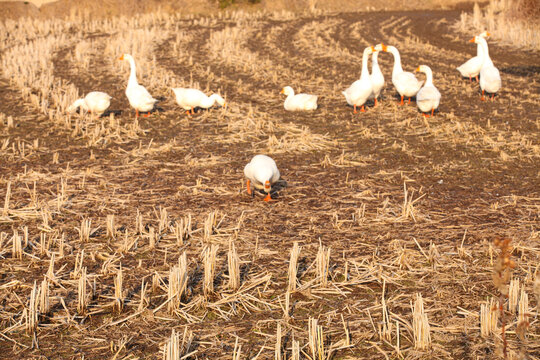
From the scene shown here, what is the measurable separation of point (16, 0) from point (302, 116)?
26.9 metres

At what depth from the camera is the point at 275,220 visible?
238 inches

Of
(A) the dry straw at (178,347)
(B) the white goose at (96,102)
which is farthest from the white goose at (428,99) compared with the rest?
(A) the dry straw at (178,347)

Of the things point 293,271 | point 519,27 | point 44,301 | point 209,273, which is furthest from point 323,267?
point 519,27

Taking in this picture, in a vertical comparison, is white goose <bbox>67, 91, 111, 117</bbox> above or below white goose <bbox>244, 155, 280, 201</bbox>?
below

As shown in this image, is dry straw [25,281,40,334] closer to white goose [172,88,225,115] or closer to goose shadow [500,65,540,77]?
white goose [172,88,225,115]

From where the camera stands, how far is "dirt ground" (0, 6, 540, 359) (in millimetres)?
3996

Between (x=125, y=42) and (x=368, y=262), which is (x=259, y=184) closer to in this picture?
(x=368, y=262)

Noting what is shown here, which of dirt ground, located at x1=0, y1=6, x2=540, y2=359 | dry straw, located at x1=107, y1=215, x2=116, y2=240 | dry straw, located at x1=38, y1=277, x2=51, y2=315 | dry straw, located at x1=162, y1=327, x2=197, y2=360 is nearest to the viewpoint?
dry straw, located at x1=162, y1=327, x2=197, y2=360

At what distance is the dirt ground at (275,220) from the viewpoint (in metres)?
4.00

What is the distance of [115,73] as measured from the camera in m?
15.2

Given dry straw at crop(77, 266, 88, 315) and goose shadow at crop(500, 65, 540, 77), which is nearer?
dry straw at crop(77, 266, 88, 315)

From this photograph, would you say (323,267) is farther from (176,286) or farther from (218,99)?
(218,99)

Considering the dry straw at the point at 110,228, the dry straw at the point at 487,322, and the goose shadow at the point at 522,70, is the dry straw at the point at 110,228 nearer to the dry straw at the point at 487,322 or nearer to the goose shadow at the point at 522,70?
the dry straw at the point at 487,322

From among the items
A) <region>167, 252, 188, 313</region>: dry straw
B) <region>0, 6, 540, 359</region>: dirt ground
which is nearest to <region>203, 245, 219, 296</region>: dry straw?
<region>0, 6, 540, 359</region>: dirt ground
